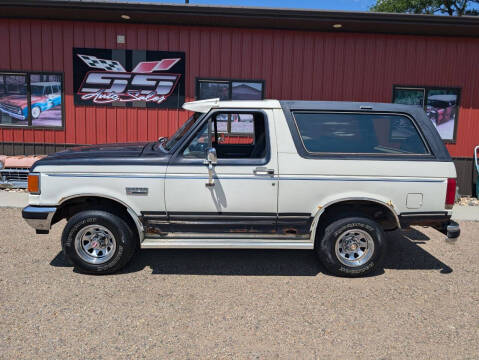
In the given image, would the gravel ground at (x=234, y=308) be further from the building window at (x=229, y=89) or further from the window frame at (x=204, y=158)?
the building window at (x=229, y=89)

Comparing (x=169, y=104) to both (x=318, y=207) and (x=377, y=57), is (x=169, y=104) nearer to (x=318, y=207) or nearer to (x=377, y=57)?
(x=377, y=57)

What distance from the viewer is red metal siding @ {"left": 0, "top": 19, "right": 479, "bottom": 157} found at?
31.2 ft

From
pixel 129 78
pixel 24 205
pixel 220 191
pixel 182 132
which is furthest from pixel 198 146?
pixel 129 78

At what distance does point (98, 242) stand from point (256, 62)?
21.7 feet

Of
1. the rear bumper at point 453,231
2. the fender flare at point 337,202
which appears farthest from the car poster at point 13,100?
the rear bumper at point 453,231

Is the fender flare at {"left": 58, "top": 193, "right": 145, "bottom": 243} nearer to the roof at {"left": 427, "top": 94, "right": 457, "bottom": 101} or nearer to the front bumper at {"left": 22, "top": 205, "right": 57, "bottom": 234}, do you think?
the front bumper at {"left": 22, "top": 205, "right": 57, "bottom": 234}

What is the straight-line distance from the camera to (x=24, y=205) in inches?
306

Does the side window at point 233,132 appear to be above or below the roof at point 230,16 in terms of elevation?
below

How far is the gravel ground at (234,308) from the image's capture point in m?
3.16

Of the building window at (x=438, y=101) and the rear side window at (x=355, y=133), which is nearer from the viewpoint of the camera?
the rear side window at (x=355, y=133)

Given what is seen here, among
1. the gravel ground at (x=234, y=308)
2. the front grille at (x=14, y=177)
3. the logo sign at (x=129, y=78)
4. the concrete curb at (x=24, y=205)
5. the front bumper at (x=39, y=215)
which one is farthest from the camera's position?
the logo sign at (x=129, y=78)

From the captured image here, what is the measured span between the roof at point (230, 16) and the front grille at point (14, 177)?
12.1ft

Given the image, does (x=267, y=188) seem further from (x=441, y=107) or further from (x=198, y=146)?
(x=441, y=107)

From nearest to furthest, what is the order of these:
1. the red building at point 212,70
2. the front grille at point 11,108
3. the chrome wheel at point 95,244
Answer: the chrome wheel at point 95,244, the red building at point 212,70, the front grille at point 11,108
